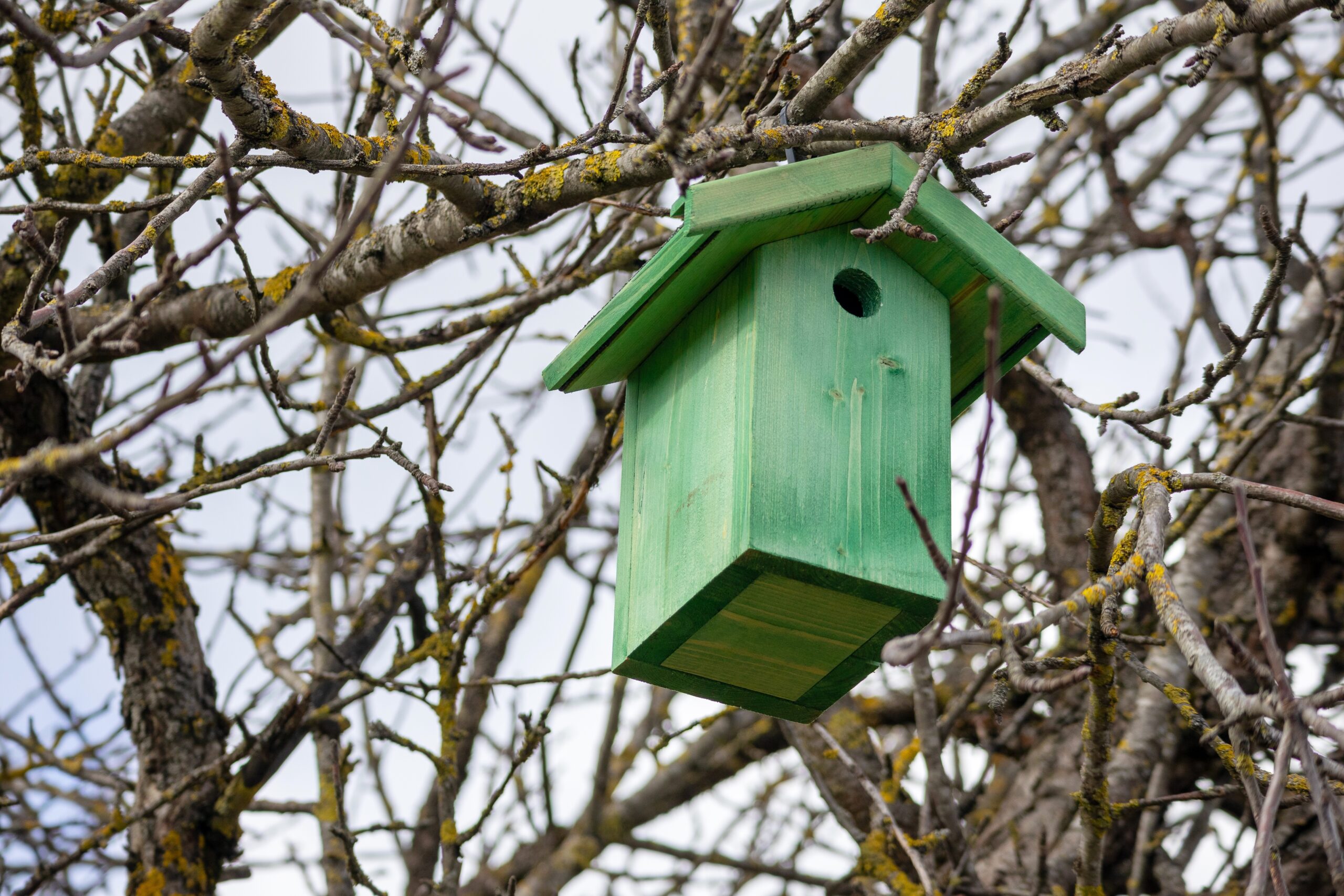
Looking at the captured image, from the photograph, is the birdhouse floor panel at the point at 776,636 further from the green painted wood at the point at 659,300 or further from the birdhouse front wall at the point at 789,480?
the green painted wood at the point at 659,300

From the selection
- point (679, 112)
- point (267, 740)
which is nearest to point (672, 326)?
point (679, 112)

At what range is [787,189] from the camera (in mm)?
2139

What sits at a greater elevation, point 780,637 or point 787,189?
point 787,189

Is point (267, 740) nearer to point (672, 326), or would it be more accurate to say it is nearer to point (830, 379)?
point (672, 326)

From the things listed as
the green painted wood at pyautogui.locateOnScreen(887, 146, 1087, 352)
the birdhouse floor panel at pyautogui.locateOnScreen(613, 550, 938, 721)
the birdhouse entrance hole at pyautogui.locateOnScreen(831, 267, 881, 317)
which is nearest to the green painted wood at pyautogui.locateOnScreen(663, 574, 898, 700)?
the birdhouse floor panel at pyautogui.locateOnScreen(613, 550, 938, 721)

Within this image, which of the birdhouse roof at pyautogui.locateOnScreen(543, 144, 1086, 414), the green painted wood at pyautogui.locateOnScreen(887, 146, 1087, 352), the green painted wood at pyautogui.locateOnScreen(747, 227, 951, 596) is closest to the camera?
the green painted wood at pyautogui.locateOnScreen(747, 227, 951, 596)

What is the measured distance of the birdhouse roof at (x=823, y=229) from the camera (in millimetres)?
2121

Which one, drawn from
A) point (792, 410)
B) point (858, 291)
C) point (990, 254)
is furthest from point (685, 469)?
point (990, 254)

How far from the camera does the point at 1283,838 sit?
12.0 feet

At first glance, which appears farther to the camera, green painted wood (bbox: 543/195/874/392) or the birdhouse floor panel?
green painted wood (bbox: 543/195/874/392)

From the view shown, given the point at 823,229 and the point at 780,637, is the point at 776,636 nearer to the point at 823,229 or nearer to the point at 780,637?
the point at 780,637

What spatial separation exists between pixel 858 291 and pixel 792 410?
1.19 ft

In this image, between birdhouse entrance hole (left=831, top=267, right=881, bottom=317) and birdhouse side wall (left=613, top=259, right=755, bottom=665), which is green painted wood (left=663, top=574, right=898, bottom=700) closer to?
birdhouse side wall (left=613, top=259, right=755, bottom=665)

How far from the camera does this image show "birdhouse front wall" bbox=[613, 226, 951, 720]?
78.4 inches
